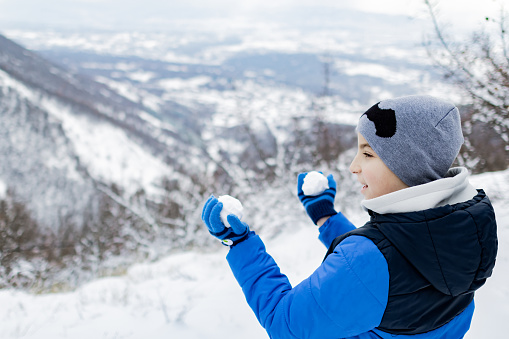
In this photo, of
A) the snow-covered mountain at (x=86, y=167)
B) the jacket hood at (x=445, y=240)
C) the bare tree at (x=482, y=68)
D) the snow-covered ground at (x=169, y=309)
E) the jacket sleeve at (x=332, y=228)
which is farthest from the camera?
the snow-covered mountain at (x=86, y=167)

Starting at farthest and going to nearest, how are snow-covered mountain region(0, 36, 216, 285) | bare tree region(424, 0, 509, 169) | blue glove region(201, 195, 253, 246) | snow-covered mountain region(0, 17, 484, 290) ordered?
snow-covered mountain region(0, 36, 216, 285) → snow-covered mountain region(0, 17, 484, 290) → bare tree region(424, 0, 509, 169) → blue glove region(201, 195, 253, 246)

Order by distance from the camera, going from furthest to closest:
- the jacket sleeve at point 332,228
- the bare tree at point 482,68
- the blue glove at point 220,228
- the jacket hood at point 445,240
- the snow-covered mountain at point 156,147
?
the snow-covered mountain at point 156,147 < the bare tree at point 482,68 < the jacket sleeve at point 332,228 < the blue glove at point 220,228 < the jacket hood at point 445,240

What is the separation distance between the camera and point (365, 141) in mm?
1149

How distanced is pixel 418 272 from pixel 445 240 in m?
0.13

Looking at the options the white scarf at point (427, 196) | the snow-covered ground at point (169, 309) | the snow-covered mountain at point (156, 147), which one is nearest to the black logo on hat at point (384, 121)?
the white scarf at point (427, 196)

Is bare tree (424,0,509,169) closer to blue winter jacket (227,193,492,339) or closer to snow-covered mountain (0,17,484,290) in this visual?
snow-covered mountain (0,17,484,290)

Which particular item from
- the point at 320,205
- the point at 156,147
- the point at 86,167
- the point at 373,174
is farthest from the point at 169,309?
the point at 156,147

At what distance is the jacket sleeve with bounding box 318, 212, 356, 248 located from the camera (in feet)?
5.53

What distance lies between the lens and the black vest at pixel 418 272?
0.92m

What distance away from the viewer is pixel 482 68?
4473mm

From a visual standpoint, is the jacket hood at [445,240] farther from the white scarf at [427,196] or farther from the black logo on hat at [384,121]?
the black logo on hat at [384,121]

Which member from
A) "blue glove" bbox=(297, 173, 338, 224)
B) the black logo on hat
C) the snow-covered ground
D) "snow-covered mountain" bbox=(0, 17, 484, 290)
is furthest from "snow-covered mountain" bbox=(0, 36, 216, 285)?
the black logo on hat

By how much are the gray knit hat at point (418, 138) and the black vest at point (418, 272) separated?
16 centimetres

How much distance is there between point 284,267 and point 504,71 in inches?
160
